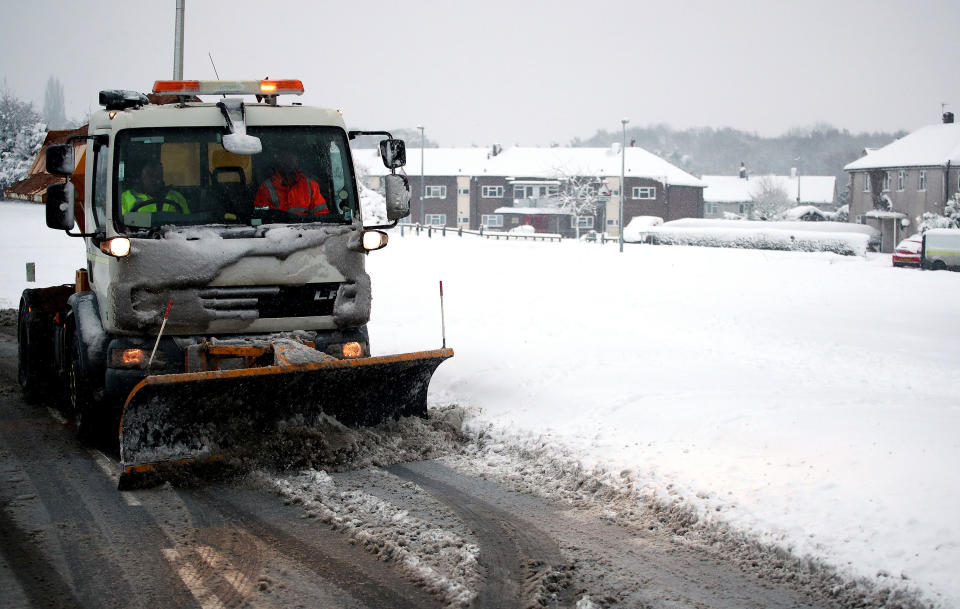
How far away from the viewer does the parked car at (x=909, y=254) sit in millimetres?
36438

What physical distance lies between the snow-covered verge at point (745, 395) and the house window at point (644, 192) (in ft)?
192

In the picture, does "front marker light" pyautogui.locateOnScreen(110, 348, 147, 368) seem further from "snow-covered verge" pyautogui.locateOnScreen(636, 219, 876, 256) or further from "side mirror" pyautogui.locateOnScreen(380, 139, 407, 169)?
"snow-covered verge" pyautogui.locateOnScreen(636, 219, 876, 256)

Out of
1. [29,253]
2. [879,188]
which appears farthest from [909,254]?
[29,253]

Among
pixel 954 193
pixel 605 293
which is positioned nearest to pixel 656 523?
pixel 605 293

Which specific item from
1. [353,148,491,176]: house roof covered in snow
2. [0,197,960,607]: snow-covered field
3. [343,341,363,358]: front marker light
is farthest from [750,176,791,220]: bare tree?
[343,341,363,358]: front marker light

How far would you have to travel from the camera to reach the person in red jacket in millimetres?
7188

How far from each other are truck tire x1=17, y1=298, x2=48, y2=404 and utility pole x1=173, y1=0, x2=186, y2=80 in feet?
22.1

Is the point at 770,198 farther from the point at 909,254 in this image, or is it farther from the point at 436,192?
the point at 909,254

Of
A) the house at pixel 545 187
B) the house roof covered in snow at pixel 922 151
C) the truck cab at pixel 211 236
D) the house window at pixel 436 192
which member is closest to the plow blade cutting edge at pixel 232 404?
the truck cab at pixel 211 236

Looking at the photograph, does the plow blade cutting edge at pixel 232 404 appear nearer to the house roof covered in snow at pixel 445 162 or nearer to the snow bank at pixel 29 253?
the snow bank at pixel 29 253

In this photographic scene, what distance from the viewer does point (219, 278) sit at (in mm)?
6809

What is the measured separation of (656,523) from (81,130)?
708 centimetres

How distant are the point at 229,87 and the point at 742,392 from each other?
5831 mm

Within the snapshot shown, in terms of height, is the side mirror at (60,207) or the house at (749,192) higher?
the house at (749,192)
